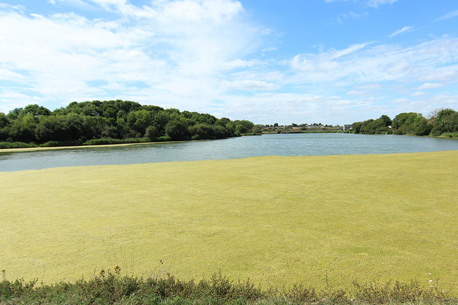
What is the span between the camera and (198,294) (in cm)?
304

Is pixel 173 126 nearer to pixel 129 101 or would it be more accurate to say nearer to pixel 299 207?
pixel 129 101

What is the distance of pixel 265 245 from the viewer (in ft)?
15.7

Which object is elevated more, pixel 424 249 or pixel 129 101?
pixel 129 101

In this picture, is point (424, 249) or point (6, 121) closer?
point (424, 249)

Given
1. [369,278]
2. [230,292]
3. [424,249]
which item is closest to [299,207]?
[424,249]

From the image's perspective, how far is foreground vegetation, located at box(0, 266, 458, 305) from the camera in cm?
292

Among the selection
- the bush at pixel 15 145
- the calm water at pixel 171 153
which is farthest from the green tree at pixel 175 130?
the calm water at pixel 171 153

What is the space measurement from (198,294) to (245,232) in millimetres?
2470

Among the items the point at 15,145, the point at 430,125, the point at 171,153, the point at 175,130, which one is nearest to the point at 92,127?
the point at 15,145

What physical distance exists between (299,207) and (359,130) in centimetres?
14891

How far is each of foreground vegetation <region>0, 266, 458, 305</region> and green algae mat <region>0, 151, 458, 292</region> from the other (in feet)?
1.39

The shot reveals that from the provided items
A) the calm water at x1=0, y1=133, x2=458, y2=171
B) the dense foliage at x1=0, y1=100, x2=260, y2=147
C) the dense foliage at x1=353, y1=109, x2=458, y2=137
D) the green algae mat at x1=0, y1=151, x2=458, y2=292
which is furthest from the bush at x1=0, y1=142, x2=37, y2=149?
the dense foliage at x1=353, y1=109, x2=458, y2=137

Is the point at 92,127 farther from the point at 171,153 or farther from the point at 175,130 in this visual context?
the point at 171,153

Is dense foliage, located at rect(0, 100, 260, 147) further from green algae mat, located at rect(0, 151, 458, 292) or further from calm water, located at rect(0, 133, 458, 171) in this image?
green algae mat, located at rect(0, 151, 458, 292)
